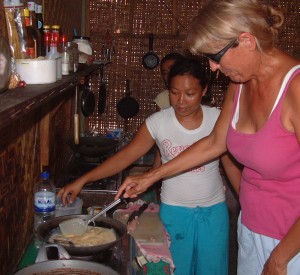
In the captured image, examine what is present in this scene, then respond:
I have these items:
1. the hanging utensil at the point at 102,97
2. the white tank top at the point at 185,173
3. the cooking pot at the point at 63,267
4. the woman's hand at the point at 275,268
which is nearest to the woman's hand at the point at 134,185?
the white tank top at the point at 185,173

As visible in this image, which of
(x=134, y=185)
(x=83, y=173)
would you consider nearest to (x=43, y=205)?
(x=134, y=185)

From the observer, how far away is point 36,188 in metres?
2.53

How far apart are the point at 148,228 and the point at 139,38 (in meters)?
2.96

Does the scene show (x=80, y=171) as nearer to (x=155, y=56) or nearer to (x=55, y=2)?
(x=55, y=2)

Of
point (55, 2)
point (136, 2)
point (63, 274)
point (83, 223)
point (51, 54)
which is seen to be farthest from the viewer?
point (136, 2)

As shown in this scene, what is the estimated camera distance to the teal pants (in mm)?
2566

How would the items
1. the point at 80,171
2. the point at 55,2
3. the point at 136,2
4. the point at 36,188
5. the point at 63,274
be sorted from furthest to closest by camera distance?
the point at 136,2
the point at 80,171
the point at 55,2
the point at 36,188
the point at 63,274

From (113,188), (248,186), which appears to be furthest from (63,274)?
(113,188)

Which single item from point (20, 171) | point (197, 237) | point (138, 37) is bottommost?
point (197, 237)

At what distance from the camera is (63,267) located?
1.64 meters

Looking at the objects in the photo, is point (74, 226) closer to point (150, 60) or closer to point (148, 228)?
point (148, 228)

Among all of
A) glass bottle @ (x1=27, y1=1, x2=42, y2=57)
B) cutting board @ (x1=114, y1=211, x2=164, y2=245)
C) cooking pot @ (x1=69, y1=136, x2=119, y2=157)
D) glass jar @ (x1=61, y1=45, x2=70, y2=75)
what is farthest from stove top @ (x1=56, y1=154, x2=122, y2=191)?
glass bottle @ (x1=27, y1=1, x2=42, y2=57)

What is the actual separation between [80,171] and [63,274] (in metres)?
1.85

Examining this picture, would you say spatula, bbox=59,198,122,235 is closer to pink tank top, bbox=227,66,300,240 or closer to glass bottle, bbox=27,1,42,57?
pink tank top, bbox=227,66,300,240
